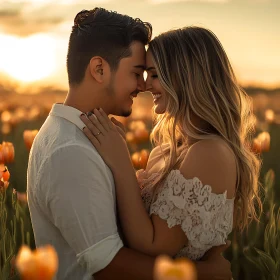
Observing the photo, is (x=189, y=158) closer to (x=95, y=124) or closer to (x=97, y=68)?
(x=95, y=124)

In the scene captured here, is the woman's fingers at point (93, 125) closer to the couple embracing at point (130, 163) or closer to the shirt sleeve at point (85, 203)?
the couple embracing at point (130, 163)

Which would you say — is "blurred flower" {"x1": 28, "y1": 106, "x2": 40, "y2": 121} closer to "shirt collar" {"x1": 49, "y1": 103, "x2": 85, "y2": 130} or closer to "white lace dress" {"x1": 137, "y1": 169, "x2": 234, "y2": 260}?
"shirt collar" {"x1": 49, "y1": 103, "x2": 85, "y2": 130}

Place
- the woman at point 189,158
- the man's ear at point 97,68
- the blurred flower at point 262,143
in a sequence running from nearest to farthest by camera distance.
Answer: the woman at point 189,158
the man's ear at point 97,68
the blurred flower at point 262,143

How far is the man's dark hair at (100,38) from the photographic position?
109 inches

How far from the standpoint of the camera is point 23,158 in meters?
5.22

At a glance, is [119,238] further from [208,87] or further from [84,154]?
[208,87]

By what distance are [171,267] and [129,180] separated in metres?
1.17

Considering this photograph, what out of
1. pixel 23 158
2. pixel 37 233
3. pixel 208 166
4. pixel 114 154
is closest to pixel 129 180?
pixel 114 154

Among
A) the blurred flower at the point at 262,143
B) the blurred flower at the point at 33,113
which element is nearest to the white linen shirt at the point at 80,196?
the blurred flower at the point at 262,143

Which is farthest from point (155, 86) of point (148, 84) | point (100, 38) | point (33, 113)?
point (33, 113)

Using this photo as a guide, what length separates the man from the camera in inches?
96.2

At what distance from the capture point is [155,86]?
2.82 m

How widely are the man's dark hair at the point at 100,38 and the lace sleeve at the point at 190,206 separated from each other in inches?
22.7

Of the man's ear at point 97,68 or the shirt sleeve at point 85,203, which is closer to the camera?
the shirt sleeve at point 85,203
